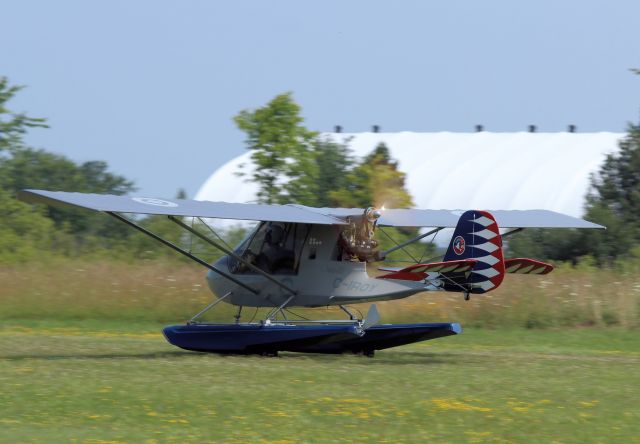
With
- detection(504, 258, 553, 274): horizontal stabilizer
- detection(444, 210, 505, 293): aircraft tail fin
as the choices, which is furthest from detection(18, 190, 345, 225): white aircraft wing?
detection(504, 258, 553, 274): horizontal stabilizer

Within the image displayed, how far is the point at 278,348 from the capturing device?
59.2 ft

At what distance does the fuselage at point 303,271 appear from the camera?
18.1 meters

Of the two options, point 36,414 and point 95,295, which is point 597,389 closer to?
point 36,414

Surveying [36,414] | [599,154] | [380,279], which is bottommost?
[36,414]

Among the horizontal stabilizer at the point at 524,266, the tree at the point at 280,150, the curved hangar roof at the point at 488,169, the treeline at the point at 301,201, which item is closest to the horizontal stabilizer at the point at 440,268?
the horizontal stabilizer at the point at 524,266

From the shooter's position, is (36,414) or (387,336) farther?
(387,336)

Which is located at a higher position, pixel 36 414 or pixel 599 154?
pixel 599 154

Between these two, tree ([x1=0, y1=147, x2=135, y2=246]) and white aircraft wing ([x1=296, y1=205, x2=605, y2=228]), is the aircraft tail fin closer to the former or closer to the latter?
white aircraft wing ([x1=296, y1=205, x2=605, y2=228])

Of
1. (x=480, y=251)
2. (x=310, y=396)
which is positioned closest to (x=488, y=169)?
(x=480, y=251)

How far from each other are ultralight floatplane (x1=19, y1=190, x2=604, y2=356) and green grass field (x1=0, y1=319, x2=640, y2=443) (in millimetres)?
361

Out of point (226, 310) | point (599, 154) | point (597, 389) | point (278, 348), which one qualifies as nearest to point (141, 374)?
point (278, 348)

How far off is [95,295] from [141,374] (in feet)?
41.8

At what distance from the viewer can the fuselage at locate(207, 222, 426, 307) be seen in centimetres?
1811

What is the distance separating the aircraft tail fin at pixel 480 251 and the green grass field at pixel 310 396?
1.25 meters
